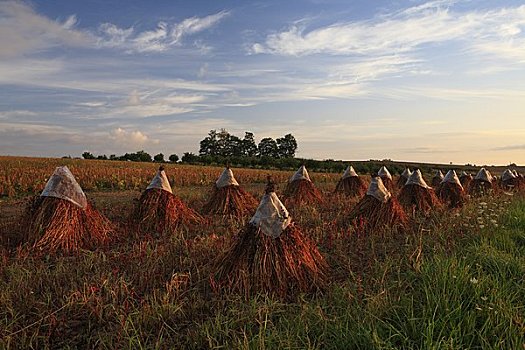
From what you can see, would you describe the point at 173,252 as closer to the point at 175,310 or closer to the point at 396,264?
the point at 175,310

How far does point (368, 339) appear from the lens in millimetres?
2875

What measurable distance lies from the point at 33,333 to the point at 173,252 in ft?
7.05

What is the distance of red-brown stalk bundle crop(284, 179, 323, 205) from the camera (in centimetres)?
1086

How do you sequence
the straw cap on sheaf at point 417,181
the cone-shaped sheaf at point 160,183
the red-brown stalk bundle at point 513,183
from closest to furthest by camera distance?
the cone-shaped sheaf at point 160,183, the straw cap on sheaf at point 417,181, the red-brown stalk bundle at point 513,183

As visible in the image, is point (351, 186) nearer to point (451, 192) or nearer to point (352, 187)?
point (352, 187)

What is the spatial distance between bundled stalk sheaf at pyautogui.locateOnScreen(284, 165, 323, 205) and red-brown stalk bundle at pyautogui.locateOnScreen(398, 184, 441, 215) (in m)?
2.27

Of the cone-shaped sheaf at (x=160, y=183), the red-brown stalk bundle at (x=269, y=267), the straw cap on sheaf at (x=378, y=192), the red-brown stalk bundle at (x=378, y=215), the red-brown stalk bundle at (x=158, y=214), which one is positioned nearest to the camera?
the red-brown stalk bundle at (x=269, y=267)

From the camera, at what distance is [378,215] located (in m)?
7.09

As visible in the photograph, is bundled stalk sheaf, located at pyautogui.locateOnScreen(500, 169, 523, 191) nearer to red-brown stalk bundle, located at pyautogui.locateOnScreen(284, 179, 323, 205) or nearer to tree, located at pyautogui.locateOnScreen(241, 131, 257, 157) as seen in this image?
red-brown stalk bundle, located at pyautogui.locateOnScreen(284, 179, 323, 205)

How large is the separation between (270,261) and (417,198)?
5.72 meters

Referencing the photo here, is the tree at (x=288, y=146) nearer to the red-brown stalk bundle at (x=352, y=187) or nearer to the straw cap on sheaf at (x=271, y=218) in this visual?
the red-brown stalk bundle at (x=352, y=187)

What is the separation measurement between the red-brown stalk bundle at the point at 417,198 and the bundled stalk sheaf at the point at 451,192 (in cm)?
95

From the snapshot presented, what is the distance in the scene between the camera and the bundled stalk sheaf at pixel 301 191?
10875 mm

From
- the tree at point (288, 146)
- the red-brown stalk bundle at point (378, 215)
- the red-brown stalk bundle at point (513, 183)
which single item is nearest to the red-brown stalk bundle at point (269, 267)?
the red-brown stalk bundle at point (378, 215)
